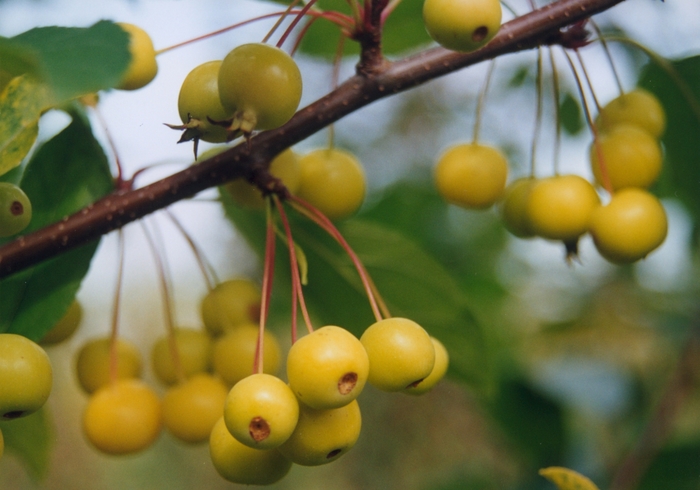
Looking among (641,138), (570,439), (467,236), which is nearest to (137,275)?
(467,236)

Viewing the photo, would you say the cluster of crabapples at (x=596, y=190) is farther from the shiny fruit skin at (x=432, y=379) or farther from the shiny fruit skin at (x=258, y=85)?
the shiny fruit skin at (x=258, y=85)

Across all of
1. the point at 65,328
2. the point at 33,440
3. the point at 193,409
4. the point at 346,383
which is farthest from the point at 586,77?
the point at 33,440

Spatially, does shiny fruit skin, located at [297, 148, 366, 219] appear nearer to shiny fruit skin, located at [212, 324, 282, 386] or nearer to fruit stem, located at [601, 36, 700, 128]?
shiny fruit skin, located at [212, 324, 282, 386]

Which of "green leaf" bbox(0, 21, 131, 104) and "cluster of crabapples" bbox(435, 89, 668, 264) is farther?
"cluster of crabapples" bbox(435, 89, 668, 264)

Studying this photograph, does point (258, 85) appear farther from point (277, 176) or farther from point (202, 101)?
point (277, 176)

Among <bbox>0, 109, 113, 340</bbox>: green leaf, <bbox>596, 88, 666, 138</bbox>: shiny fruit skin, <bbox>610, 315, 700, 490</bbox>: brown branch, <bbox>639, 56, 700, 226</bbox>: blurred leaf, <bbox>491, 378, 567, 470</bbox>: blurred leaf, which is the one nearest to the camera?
<bbox>0, 109, 113, 340</bbox>: green leaf

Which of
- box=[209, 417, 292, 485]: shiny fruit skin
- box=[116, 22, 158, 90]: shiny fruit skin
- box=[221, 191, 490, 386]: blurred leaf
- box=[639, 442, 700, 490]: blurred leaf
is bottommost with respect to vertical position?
box=[639, 442, 700, 490]: blurred leaf

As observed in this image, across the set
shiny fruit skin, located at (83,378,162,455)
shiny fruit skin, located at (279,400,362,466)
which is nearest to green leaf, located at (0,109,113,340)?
shiny fruit skin, located at (83,378,162,455)
